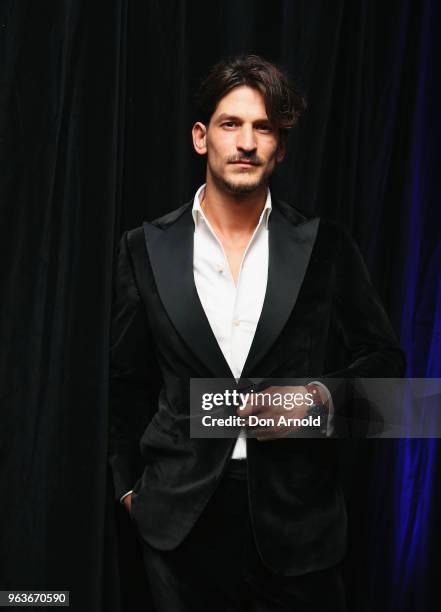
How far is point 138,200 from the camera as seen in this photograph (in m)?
2.10

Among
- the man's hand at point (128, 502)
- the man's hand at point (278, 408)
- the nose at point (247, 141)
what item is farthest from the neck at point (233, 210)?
the man's hand at point (128, 502)

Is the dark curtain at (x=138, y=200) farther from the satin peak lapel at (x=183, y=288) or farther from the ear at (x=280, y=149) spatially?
the ear at (x=280, y=149)

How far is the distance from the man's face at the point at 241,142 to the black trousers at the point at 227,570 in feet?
2.00

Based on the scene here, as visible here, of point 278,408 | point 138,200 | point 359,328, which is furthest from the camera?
point 138,200

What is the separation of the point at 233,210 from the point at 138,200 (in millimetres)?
340

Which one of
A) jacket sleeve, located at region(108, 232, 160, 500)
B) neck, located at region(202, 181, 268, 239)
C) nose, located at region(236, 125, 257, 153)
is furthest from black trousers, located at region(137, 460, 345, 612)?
nose, located at region(236, 125, 257, 153)

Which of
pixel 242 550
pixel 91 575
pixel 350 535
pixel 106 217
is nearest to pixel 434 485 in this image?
pixel 350 535

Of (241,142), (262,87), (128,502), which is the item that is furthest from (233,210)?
(128,502)

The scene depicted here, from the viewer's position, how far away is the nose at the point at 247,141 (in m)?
1.75

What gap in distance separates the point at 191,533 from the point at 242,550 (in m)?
0.12

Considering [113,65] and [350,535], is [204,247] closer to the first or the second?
[113,65]

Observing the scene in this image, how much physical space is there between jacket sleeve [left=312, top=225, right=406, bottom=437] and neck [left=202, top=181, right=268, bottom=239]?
0.67ft

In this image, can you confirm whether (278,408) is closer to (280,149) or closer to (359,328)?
(359,328)

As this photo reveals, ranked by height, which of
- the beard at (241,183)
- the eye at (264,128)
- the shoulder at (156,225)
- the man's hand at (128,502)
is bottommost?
the man's hand at (128,502)
